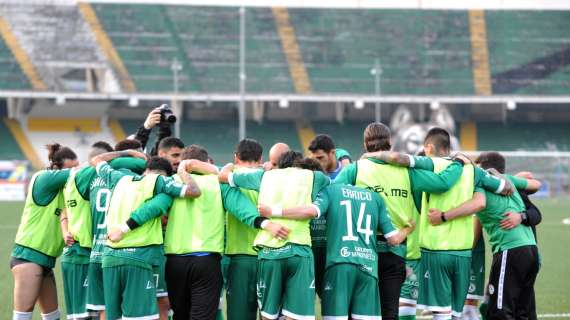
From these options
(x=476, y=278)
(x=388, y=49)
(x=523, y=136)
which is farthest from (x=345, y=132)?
(x=476, y=278)

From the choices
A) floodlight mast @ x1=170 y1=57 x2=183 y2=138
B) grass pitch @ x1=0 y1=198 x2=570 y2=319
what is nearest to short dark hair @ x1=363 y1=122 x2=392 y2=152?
grass pitch @ x1=0 y1=198 x2=570 y2=319

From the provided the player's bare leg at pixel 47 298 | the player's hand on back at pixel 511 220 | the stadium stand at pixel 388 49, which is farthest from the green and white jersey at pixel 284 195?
the stadium stand at pixel 388 49

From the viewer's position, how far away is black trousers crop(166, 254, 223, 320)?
8.31 m

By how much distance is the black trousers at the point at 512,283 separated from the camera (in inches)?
361

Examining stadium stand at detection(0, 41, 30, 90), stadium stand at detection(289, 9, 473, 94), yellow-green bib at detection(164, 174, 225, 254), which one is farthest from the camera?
stadium stand at detection(289, 9, 473, 94)

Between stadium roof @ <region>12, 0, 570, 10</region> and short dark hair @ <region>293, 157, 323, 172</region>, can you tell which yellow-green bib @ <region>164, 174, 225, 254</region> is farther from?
stadium roof @ <region>12, 0, 570, 10</region>

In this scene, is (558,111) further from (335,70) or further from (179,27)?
(179,27)

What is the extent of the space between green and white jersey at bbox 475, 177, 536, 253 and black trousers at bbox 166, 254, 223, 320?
2.73 meters

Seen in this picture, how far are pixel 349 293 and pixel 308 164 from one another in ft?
3.86

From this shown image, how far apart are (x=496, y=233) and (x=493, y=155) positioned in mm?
A: 844

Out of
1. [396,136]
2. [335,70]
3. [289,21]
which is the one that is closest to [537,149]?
[396,136]

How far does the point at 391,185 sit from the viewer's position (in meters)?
8.63

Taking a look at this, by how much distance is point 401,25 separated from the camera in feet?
154

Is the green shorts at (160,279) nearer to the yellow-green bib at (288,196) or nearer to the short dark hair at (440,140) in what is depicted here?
the yellow-green bib at (288,196)
